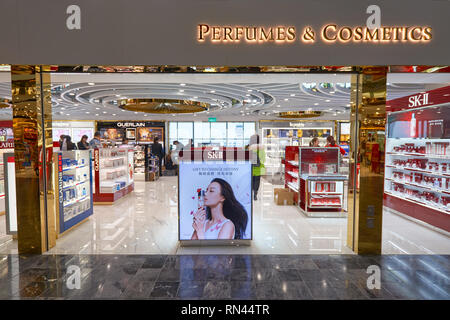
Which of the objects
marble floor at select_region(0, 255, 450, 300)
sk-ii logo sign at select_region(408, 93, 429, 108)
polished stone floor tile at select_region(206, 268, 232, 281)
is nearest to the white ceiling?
sk-ii logo sign at select_region(408, 93, 429, 108)

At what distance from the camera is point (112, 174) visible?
729 cm

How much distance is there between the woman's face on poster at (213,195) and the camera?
3.74 metres

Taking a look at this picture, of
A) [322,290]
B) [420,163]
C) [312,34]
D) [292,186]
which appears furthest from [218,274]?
[420,163]

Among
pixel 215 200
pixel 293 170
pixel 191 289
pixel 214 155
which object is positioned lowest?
pixel 191 289

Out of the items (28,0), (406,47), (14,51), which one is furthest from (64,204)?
(406,47)

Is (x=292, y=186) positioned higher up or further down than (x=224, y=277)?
higher up

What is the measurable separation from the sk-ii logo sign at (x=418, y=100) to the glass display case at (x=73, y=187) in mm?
6925

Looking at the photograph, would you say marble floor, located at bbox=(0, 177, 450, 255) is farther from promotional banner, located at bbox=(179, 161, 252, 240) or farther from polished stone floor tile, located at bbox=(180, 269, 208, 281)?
polished stone floor tile, located at bbox=(180, 269, 208, 281)

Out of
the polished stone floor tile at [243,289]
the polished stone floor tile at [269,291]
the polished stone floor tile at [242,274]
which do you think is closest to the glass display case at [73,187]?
the polished stone floor tile at [242,274]

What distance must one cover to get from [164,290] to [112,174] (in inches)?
210

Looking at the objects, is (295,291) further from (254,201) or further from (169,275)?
(254,201)

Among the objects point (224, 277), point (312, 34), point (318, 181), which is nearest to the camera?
point (224, 277)
